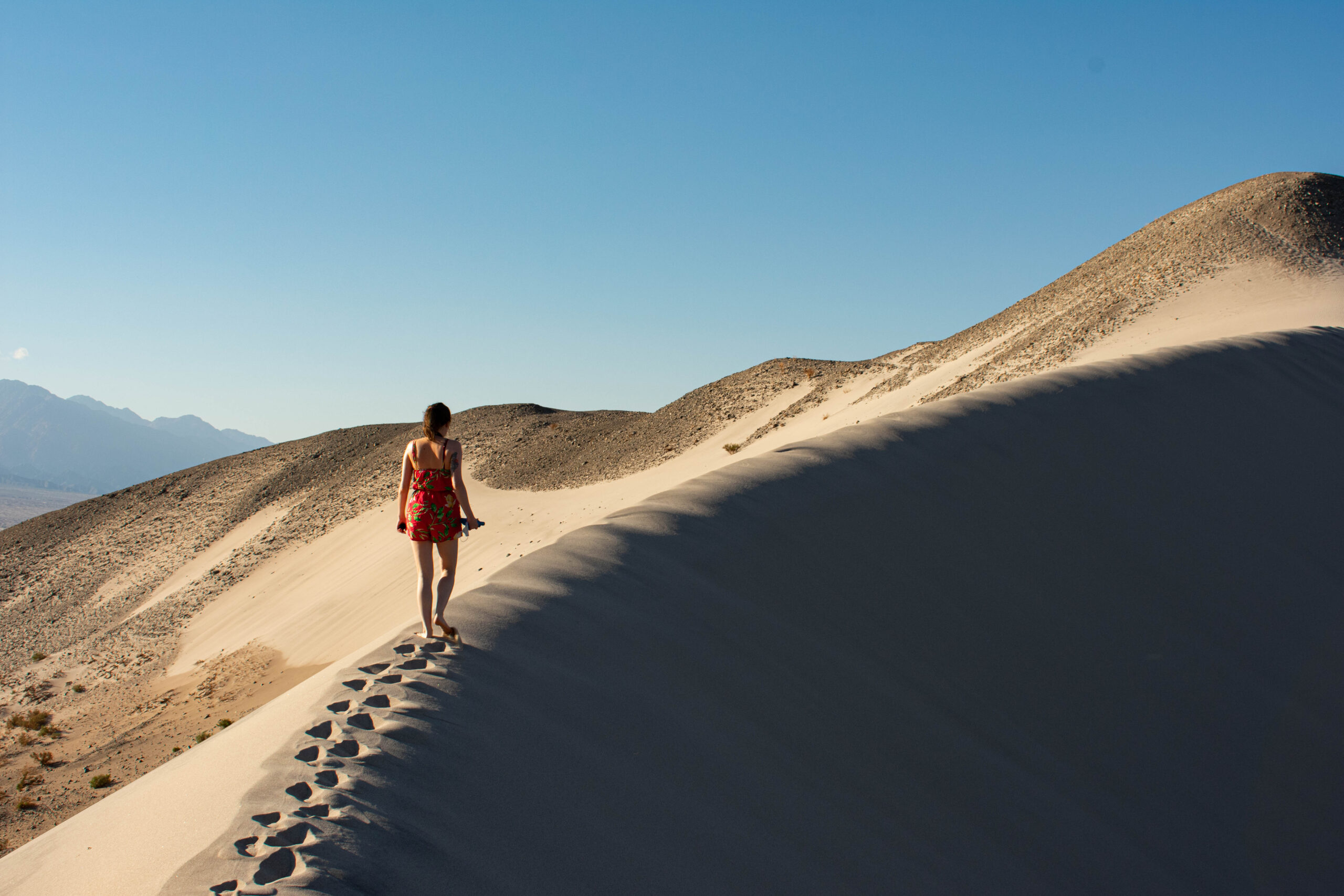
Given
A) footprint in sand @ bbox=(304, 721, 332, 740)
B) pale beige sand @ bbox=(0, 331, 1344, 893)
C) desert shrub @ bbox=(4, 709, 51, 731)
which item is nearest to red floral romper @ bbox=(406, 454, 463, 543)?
pale beige sand @ bbox=(0, 331, 1344, 893)

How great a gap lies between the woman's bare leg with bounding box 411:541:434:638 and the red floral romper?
0.05 m

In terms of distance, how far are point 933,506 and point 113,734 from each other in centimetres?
1153

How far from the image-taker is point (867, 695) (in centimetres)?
464

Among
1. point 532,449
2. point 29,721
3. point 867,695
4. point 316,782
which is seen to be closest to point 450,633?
point 316,782

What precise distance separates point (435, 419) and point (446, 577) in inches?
34.2

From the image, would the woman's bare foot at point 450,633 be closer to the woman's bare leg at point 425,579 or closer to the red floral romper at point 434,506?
the woman's bare leg at point 425,579

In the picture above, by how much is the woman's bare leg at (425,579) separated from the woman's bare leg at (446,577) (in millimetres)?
52

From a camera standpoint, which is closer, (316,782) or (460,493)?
(316,782)

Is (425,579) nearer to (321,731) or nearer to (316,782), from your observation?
(321,731)

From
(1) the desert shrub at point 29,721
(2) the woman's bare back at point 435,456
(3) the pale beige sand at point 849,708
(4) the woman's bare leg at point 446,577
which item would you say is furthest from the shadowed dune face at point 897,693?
(1) the desert shrub at point 29,721

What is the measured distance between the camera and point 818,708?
4.38m

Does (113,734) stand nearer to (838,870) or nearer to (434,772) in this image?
(434,772)

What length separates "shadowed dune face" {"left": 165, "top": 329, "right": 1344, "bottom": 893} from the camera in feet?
10.4

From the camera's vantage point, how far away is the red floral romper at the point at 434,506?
14.6 ft
